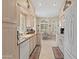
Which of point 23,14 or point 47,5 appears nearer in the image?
point 23,14

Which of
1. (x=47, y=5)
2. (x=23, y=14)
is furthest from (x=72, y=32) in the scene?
(x=47, y=5)

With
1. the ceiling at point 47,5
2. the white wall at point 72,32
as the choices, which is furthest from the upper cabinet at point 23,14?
the white wall at point 72,32

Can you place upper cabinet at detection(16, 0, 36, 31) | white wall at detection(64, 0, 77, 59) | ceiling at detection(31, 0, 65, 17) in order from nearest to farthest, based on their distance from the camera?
1. white wall at detection(64, 0, 77, 59)
2. upper cabinet at detection(16, 0, 36, 31)
3. ceiling at detection(31, 0, 65, 17)

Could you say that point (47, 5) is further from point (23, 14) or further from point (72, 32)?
point (72, 32)

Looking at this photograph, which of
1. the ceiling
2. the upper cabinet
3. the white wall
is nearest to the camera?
the white wall

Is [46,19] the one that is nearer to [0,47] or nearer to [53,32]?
[53,32]

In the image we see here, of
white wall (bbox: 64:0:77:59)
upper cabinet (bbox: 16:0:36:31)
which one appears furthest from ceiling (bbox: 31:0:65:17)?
white wall (bbox: 64:0:77:59)

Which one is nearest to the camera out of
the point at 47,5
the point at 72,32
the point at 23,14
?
the point at 72,32

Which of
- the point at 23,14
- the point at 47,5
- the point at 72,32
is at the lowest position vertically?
the point at 72,32

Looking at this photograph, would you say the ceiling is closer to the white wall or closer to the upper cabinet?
the upper cabinet

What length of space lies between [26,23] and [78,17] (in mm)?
7510

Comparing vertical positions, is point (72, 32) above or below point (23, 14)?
below

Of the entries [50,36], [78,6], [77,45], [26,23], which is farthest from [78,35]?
[50,36]

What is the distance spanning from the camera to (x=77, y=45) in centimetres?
162
